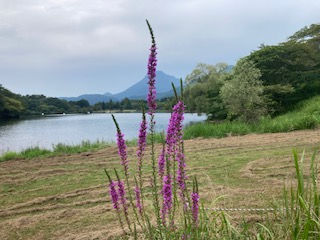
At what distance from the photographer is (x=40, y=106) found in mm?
96250

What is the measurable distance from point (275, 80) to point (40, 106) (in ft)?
275

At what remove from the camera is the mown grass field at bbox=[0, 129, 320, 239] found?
4734mm

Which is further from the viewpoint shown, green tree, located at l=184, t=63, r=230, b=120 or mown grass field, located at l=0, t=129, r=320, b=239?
green tree, located at l=184, t=63, r=230, b=120

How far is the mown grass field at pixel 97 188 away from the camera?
4734 mm

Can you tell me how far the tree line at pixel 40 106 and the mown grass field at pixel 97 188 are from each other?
48.1m

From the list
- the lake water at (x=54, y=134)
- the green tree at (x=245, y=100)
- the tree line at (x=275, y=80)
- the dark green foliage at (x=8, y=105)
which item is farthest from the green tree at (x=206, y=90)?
the dark green foliage at (x=8, y=105)

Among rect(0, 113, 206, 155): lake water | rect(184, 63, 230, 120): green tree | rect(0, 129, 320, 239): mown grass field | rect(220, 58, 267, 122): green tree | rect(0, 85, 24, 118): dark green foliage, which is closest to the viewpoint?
rect(0, 129, 320, 239): mown grass field

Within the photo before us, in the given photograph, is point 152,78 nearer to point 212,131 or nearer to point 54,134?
point 212,131

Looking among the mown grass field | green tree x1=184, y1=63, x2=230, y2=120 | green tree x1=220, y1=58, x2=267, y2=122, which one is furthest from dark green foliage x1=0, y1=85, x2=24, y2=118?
the mown grass field

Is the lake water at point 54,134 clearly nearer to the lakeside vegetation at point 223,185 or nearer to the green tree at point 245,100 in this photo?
the lakeside vegetation at point 223,185

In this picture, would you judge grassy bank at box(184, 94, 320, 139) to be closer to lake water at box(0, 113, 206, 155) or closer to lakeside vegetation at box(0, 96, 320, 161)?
lakeside vegetation at box(0, 96, 320, 161)

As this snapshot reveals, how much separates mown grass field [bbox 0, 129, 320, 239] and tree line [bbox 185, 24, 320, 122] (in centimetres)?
1113

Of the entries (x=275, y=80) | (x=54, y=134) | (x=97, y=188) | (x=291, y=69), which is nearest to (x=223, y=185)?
(x=97, y=188)

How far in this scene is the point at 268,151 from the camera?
962 centimetres
